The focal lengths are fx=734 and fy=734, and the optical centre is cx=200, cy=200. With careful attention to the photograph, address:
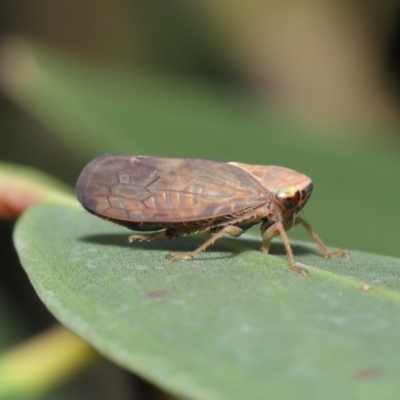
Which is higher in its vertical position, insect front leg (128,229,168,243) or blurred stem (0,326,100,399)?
insect front leg (128,229,168,243)

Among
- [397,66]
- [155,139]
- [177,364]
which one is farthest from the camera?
[397,66]

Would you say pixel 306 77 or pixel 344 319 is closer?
pixel 344 319

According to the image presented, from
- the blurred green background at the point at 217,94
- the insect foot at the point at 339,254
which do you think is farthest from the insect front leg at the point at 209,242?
the blurred green background at the point at 217,94

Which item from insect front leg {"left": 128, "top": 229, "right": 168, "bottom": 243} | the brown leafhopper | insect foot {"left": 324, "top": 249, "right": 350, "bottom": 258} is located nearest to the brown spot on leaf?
the brown leafhopper

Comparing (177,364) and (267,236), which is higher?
(177,364)

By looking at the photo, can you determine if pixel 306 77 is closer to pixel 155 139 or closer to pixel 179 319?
pixel 155 139

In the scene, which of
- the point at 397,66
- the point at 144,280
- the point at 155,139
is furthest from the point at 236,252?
the point at 397,66

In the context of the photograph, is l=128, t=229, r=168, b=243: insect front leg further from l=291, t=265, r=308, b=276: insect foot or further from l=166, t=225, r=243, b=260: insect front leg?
l=291, t=265, r=308, b=276: insect foot
